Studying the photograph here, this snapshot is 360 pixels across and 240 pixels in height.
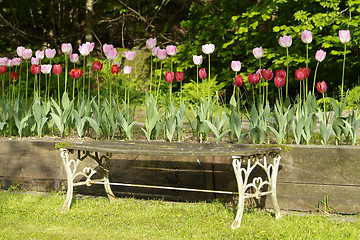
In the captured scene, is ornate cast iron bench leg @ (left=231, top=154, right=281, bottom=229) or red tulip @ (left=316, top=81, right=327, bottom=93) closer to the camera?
ornate cast iron bench leg @ (left=231, top=154, right=281, bottom=229)

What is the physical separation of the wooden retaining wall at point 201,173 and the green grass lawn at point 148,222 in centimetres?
18

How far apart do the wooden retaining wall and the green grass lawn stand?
177mm

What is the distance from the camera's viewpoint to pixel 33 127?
4.71 meters

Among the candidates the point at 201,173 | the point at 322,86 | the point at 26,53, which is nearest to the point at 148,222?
the point at 201,173

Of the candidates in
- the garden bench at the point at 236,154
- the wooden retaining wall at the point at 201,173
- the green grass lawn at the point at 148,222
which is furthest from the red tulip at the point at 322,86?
the green grass lawn at the point at 148,222

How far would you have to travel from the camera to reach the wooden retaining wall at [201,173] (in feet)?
11.5

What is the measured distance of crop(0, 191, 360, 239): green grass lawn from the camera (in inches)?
120

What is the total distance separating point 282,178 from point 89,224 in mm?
1475

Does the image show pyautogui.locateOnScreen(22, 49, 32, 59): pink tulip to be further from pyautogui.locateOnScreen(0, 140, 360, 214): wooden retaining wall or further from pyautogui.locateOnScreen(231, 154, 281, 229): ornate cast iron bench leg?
pyautogui.locateOnScreen(231, 154, 281, 229): ornate cast iron bench leg

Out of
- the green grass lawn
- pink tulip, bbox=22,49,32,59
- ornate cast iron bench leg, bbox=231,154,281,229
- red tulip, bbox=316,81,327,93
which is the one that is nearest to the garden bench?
ornate cast iron bench leg, bbox=231,154,281,229

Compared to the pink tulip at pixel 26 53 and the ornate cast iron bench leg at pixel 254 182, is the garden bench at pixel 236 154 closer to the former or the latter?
the ornate cast iron bench leg at pixel 254 182

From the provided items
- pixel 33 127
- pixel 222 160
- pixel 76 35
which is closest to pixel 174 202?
pixel 222 160

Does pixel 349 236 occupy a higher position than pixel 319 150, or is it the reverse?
pixel 319 150

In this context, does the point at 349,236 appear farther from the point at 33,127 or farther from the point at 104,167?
the point at 33,127
